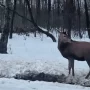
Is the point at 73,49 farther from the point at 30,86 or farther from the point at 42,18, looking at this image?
the point at 42,18

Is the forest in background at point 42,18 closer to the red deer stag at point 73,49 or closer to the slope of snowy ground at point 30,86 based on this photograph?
the red deer stag at point 73,49

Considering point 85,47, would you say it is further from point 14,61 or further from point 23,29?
point 23,29

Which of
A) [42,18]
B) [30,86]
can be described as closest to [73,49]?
[30,86]

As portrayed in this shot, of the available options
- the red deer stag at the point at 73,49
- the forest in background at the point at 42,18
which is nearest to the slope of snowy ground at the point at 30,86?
the red deer stag at the point at 73,49

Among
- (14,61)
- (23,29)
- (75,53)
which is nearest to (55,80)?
(75,53)

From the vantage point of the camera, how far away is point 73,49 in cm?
966

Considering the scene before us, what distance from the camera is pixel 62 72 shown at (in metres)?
10.1

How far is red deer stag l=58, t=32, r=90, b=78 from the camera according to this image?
937 centimetres

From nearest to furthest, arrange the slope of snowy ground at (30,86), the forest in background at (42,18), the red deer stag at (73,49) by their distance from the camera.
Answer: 1. the slope of snowy ground at (30,86)
2. the red deer stag at (73,49)
3. the forest in background at (42,18)

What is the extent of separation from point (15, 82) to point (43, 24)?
3751cm

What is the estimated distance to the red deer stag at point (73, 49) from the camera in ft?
30.7

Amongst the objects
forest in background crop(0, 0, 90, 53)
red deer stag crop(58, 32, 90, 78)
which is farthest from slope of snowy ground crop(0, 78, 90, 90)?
forest in background crop(0, 0, 90, 53)

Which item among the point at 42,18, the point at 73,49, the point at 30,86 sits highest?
the point at 42,18

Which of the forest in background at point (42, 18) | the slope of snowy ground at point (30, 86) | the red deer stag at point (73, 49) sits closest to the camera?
the slope of snowy ground at point (30, 86)
